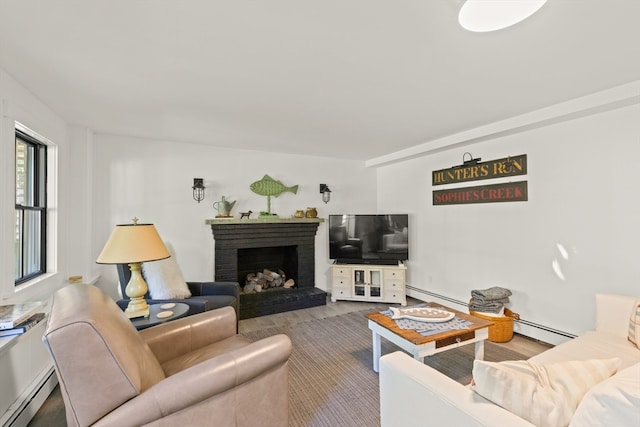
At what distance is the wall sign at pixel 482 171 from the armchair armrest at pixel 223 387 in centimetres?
309

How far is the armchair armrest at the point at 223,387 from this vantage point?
1237 millimetres

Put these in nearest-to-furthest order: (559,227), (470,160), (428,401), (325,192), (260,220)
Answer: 1. (428,401)
2. (559,227)
3. (470,160)
4. (260,220)
5. (325,192)

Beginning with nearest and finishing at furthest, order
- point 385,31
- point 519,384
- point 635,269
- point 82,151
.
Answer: point 519,384
point 385,31
point 635,269
point 82,151

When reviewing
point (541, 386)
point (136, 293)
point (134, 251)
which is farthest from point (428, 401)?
point (136, 293)

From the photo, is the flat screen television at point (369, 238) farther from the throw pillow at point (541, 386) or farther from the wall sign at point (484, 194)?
the throw pillow at point (541, 386)

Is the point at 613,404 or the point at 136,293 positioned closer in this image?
the point at 613,404

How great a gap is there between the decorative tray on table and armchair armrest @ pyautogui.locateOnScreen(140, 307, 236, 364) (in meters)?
1.31

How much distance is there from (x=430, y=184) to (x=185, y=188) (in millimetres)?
3402

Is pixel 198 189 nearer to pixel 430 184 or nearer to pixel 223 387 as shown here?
pixel 223 387

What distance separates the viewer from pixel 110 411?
4.01 ft

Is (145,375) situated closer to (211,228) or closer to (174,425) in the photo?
(174,425)

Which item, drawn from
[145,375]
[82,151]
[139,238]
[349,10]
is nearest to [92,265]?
[82,151]

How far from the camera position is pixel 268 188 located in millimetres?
4504

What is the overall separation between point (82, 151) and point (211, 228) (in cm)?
164
